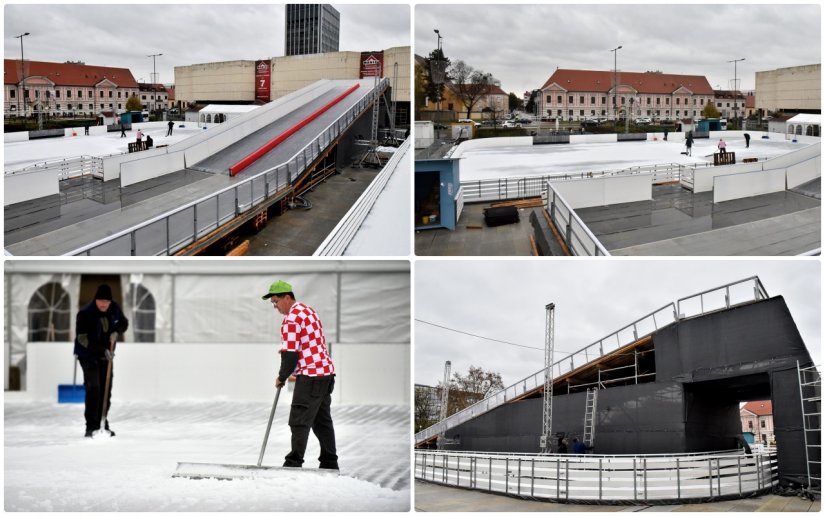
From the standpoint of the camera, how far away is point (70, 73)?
16641 millimetres

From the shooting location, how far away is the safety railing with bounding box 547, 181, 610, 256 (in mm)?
4945

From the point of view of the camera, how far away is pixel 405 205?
5.05 m

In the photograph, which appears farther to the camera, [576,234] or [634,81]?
[634,81]

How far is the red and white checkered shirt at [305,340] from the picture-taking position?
323 cm

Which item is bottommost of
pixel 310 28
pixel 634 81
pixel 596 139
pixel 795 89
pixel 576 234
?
pixel 576 234

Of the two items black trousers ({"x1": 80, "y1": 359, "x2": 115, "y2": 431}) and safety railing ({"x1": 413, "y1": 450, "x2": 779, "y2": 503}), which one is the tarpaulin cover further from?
black trousers ({"x1": 80, "y1": 359, "x2": 115, "y2": 431})

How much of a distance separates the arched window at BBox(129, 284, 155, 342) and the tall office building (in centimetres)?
943

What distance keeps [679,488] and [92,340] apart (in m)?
4.26

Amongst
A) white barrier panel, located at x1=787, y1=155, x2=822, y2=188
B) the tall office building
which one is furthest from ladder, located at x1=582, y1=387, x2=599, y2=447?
the tall office building

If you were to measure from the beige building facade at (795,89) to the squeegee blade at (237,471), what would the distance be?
31056 mm

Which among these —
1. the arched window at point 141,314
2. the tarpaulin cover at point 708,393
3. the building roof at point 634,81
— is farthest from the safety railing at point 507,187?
the building roof at point 634,81

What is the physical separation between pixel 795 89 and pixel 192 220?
29766 millimetres

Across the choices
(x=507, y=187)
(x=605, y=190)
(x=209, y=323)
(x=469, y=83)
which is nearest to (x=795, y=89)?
(x=469, y=83)

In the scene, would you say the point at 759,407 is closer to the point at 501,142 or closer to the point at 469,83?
the point at 469,83
